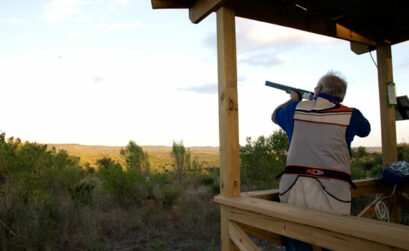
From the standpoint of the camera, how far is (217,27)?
2.59 metres

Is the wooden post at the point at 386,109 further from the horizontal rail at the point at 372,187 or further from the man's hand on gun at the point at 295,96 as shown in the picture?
the man's hand on gun at the point at 295,96

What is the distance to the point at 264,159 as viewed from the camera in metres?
7.36

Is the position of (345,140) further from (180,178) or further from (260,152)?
(180,178)

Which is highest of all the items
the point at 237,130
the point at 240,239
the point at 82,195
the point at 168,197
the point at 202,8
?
the point at 202,8

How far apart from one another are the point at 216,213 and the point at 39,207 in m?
3.44

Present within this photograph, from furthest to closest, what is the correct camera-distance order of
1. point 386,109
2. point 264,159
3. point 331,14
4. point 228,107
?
point 264,159, point 386,109, point 331,14, point 228,107

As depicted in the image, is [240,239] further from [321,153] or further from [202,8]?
[202,8]

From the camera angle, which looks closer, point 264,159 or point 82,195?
point 82,195

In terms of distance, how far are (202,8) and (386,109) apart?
8.07 feet

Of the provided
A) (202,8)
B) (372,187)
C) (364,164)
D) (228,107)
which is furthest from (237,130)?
(364,164)

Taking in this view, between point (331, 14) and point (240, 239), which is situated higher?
point (331, 14)

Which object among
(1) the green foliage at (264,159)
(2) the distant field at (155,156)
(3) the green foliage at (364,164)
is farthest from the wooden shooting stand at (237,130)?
(2) the distant field at (155,156)

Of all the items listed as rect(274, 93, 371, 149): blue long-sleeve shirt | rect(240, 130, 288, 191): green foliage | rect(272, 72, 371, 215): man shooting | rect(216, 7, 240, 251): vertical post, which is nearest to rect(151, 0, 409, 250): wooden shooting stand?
rect(216, 7, 240, 251): vertical post

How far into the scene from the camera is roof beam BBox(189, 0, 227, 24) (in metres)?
2.51
